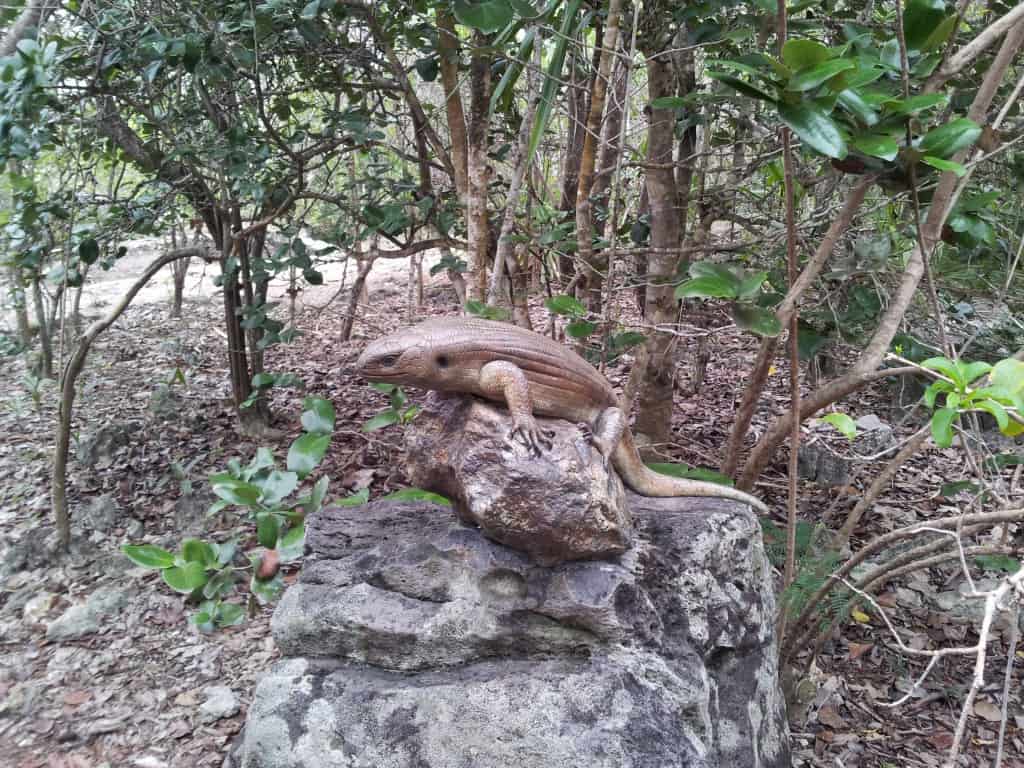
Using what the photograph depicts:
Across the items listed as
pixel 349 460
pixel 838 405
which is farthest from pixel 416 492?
pixel 838 405

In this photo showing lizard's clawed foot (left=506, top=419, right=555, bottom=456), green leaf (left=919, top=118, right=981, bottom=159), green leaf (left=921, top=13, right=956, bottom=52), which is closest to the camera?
green leaf (left=919, top=118, right=981, bottom=159)

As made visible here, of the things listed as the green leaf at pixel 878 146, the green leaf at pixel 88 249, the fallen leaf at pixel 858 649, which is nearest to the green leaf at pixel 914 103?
the green leaf at pixel 878 146

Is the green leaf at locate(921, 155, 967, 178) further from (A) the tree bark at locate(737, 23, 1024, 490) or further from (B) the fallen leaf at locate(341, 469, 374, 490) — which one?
(B) the fallen leaf at locate(341, 469, 374, 490)

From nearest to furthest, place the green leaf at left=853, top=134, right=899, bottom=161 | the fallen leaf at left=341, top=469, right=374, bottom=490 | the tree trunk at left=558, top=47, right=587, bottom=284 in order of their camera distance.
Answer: the green leaf at left=853, top=134, right=899, bottom=161 → the fallen leaf at left=341, top=469, right=374, bottom=490 → the tree trunk at left=558, top=47, right=587, bottom=284

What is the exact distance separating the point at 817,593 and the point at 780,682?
2.16 ft

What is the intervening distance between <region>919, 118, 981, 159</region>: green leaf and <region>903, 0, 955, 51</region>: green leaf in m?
0.39

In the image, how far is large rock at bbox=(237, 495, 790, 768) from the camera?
2443 millimetres

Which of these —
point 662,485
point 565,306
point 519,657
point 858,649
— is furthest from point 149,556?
point 858,649

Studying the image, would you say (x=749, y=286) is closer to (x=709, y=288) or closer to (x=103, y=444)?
(x=709, y=288)

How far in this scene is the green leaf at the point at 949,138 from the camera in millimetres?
2262

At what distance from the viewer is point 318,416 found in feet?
9.85

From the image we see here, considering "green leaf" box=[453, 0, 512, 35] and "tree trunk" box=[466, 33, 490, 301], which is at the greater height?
"green leaf" box=[453, 0, 512, 35]

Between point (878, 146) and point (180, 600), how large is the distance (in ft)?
13.4

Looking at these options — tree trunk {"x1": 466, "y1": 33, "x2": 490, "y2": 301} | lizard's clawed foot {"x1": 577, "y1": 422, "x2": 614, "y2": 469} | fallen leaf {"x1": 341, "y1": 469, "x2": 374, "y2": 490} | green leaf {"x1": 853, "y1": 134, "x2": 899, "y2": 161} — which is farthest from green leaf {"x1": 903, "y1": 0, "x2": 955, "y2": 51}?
fallen leaf {"x1": 341, "y1": 469, "x2": 374, "y2": 490}
